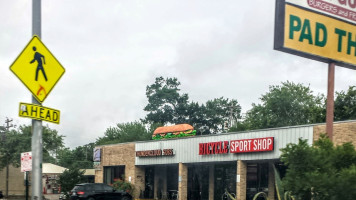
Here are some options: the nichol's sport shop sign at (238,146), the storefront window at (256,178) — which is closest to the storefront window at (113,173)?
the nichol's sport shop sign at (238,146)

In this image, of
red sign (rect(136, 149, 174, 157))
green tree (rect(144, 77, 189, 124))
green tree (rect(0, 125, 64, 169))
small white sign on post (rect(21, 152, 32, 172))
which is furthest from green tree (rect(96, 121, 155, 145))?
small white sign on post (rect(21, 152, 32, 172))

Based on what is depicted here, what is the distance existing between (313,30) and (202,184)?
3443 centimetres

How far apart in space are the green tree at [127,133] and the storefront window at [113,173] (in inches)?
1471

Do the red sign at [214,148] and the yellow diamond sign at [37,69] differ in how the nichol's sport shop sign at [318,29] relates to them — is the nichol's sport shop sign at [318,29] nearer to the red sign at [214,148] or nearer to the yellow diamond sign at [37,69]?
the yellow diamond sign at [37,69]

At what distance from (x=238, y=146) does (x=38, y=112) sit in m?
Result: 27.0

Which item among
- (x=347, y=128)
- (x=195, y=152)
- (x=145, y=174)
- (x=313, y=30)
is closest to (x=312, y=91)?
(x=145, y=174)

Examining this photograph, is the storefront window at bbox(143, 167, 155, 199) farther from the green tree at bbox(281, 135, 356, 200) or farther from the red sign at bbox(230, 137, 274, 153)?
the green tree at bbox(281, 135, 356, 200)

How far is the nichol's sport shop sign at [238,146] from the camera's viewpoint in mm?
32062

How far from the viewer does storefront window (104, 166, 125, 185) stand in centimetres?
4903

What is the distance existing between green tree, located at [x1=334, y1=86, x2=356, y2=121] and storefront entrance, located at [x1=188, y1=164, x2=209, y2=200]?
1620cm

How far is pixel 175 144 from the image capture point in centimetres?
4128

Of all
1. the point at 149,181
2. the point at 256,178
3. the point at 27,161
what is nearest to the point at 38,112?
the point at 27,161

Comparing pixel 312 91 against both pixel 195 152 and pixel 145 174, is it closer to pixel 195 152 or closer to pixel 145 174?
pixel 145 174

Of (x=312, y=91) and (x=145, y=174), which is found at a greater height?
(x=312, y=91)
